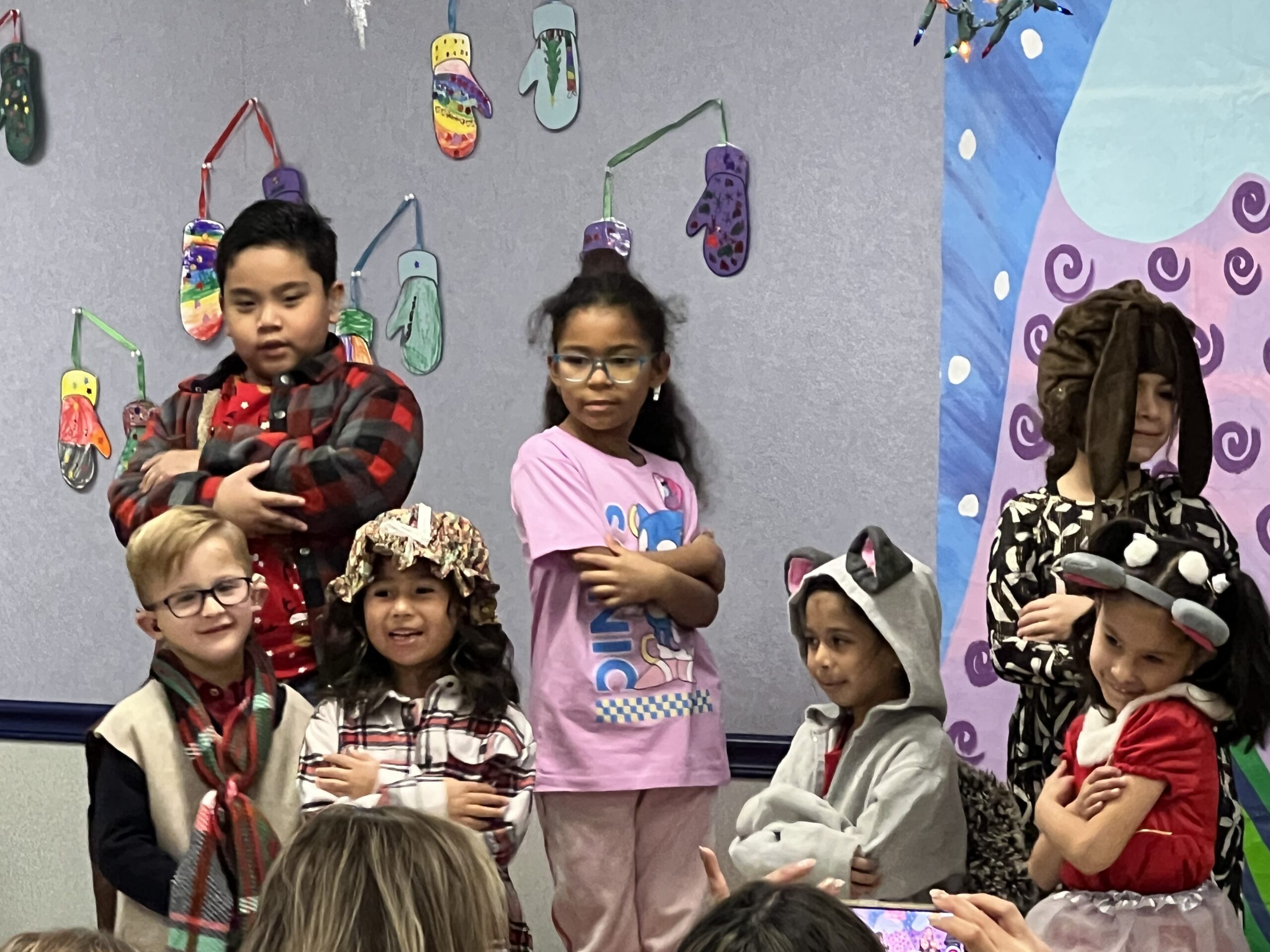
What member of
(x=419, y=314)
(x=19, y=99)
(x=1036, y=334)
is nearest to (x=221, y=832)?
(x=419, y=314)

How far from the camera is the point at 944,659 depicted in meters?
3.52

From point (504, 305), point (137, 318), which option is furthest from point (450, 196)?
point (137, 318)

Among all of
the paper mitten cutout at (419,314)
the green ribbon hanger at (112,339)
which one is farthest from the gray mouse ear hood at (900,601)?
the green ribbon hanger at (112,339)

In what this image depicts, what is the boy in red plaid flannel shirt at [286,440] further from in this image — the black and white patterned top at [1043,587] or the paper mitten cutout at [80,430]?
the paper mitten cutout at [80,430]

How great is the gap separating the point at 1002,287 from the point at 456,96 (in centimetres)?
137

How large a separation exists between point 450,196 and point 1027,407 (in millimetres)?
1442

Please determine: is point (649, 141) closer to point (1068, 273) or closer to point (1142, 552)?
point (1068, 273)

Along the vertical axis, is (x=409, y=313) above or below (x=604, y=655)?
above

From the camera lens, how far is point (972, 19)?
137 inches

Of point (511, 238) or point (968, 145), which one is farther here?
point (511, 238)

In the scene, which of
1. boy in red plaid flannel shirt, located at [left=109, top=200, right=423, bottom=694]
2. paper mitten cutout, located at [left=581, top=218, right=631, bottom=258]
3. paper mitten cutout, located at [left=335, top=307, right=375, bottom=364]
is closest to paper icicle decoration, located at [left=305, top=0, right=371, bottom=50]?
paper mitten cutout, located at [left=335, top=307, right=375, bottom=364]

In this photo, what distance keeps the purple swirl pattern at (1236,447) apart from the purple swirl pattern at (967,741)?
73 cm

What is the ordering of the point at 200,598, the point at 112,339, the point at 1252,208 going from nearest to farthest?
1. the point at 200,598
2. the point at 1252,208
3. the point at 112,339

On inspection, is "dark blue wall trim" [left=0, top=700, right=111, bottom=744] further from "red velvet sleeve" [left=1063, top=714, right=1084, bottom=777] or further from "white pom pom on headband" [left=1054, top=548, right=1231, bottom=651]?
"white pom pom on headband" [left=1054, top=548, right=1231, bottom=651]
